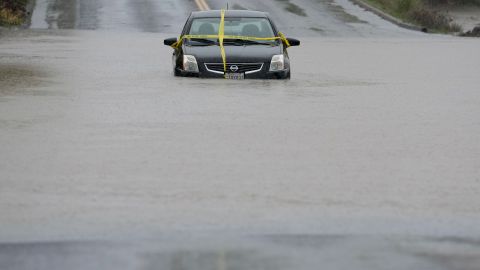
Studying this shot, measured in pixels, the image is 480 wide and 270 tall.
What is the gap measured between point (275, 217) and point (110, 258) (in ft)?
6.48

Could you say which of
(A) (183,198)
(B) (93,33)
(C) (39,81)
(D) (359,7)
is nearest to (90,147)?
(A) (183,198)

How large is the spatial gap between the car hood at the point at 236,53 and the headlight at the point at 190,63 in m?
0.07

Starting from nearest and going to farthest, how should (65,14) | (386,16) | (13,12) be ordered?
(13,12) < (65,14) < (386,16)

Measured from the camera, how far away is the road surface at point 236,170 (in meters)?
8.22

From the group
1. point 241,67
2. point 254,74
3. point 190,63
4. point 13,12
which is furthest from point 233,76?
point 13,12

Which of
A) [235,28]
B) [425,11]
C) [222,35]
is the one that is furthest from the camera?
[425,11]

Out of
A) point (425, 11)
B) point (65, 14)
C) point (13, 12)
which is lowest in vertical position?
point (65, 14)

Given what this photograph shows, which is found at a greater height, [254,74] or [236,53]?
[236,53]

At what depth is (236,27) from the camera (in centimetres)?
2488

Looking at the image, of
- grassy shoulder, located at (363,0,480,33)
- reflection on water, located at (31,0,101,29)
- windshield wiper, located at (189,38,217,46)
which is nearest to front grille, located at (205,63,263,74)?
windshield wiper, located at (189,38,217,46)

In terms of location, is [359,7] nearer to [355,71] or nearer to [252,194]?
[355,71]

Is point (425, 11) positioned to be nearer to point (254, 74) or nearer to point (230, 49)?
point (230, 49)

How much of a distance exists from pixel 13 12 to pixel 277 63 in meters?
26.4

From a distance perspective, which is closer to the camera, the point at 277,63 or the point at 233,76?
the point at 233,76
